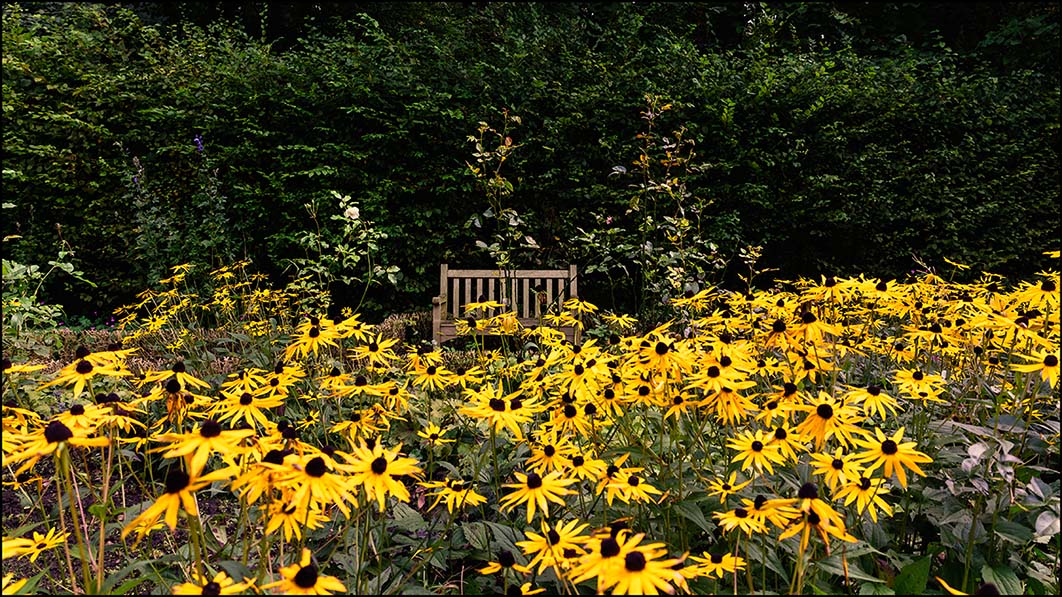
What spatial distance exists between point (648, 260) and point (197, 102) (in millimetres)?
3974

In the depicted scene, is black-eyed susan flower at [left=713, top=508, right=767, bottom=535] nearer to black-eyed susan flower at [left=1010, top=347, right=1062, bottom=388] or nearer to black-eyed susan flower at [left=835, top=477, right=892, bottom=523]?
black-eyed susan flower at [left=835, top=477, right=892, bottom=523]

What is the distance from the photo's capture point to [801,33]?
1069 centimetres

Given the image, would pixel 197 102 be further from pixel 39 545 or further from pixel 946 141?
pixel 946 141

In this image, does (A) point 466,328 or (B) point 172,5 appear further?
(B) point 172,5

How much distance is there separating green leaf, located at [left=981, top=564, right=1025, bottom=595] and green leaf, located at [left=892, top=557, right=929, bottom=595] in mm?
118

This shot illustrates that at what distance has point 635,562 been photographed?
0.97 m

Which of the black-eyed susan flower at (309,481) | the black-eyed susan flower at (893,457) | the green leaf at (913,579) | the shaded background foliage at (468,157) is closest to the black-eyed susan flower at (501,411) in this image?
the black-eyed susan flower at (309,481)

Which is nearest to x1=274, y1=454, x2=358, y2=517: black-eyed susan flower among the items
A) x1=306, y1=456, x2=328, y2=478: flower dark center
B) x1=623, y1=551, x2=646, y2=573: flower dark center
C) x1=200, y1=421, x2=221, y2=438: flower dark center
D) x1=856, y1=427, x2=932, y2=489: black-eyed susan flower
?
x1=306, y1=456, x2=328, y2=478: flower dark center

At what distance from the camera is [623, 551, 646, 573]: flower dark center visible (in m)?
0.96

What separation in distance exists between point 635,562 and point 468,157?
16.7 ft

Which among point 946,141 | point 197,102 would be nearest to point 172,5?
point 197,102

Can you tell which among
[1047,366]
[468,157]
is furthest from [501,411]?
[468,157]

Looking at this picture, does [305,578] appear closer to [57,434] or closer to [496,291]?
[57,434]

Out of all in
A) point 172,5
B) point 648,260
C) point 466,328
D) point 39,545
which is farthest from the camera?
point 172,5
